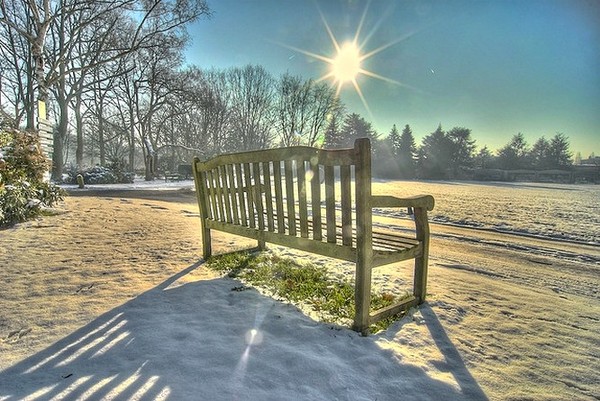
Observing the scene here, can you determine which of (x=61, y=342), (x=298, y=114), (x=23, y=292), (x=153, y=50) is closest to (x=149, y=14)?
(x=153, y=50)

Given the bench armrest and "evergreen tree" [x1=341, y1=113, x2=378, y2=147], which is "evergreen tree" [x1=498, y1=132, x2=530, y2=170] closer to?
"evergreen tree" [x1=341, y1=113, x2=378, y2=147]

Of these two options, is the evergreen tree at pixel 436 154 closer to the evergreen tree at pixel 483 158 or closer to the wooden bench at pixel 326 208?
the evergreen tree at pixel 483 158

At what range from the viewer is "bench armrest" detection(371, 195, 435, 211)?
2.41m

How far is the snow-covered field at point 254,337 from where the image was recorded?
1817mm

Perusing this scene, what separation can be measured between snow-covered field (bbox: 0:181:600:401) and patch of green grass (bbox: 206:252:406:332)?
7.5 inches

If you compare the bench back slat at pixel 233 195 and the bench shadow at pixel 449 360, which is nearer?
the bench shadow at pixel 449 360

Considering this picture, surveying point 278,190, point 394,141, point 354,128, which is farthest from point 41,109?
point 394,141

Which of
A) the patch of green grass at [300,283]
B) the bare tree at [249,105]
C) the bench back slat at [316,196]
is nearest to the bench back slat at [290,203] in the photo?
the bench back slat at [316,196]

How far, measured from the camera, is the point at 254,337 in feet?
7.62

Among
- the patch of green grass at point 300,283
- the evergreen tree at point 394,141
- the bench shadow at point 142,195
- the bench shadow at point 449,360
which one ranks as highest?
the evergreen tree at point 394,141

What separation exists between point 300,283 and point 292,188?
1.18m

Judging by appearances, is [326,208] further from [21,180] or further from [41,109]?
[41,109]

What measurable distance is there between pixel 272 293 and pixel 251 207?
0.92 meters

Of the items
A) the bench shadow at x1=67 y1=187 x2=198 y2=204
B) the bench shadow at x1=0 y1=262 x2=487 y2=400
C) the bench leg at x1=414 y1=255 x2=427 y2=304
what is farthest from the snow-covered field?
the bench shadow at x1=67 y1=187 x2=198 y2=204
